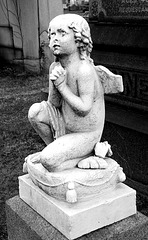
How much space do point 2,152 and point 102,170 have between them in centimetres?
300

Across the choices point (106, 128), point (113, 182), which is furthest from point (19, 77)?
point (113, 182)

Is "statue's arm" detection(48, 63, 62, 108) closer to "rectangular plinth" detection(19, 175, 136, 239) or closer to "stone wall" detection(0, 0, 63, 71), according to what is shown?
"rectangular plinth" detection(19, 175, 136, 239)

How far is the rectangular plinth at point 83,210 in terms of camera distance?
2645mm

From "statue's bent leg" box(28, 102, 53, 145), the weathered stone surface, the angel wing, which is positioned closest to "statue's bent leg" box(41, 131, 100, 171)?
"statue's bent leg" box(28, 102, 53, 145)

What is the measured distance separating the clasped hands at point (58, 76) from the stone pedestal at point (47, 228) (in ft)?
2.99

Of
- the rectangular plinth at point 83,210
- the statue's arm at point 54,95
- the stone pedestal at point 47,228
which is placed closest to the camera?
the rectangular plinth at point 83,210

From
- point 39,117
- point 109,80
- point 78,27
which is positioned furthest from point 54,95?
point 78,27

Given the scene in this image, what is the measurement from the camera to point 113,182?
287 centimetres

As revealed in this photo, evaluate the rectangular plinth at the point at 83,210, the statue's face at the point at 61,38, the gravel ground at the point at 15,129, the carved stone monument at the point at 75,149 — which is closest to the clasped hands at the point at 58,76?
the carved stone monument at the point at 75,149

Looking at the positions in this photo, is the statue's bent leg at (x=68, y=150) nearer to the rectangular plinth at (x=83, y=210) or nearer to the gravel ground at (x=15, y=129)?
the rectangular plinth at (x=83, y=210)

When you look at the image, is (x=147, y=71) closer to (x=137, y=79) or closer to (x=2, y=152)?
(x=137, y=79)

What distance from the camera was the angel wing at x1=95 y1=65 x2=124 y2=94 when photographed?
2793mm

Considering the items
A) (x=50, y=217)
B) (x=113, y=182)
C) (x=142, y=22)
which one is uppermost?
(x=142, y=22)

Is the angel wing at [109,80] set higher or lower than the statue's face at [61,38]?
lower
